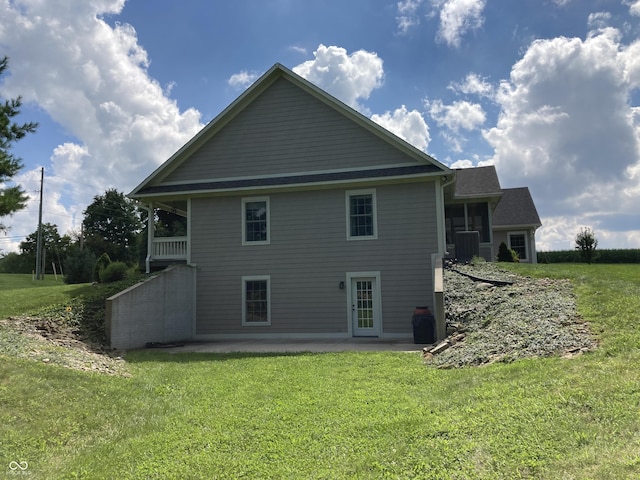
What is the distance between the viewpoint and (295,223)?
15.3 metres

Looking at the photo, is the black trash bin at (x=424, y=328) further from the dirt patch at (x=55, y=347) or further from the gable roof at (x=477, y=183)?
the gable roof at (x=477, y=183)

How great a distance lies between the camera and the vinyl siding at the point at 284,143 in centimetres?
1502

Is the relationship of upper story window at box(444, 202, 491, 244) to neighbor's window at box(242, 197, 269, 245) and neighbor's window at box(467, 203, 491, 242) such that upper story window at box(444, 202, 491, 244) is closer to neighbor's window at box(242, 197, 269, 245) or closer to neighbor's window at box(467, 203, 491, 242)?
neighbor's window at box(467, 203, 491, 242)

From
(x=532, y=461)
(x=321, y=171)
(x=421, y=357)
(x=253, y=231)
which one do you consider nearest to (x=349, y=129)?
(x=321, y=171)

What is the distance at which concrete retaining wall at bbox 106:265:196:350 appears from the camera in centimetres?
1213

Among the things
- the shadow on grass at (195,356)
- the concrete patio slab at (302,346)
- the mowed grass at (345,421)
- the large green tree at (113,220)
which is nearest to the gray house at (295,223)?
the concrete patio slab at (302,346)

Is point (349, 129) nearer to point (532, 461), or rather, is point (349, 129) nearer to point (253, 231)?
point (253, 231)

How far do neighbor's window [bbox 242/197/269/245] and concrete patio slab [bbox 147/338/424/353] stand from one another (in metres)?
3.46

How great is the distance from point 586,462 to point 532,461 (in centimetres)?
39

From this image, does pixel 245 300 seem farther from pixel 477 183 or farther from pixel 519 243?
pixel 519 243

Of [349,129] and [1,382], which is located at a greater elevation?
[349,129]

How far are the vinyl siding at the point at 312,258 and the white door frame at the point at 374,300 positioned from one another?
5.1 inches

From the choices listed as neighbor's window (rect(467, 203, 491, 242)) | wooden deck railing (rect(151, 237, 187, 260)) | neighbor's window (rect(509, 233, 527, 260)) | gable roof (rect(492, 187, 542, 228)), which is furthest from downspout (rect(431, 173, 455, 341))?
neighbor's window (rect(509, 233, 527, 260))

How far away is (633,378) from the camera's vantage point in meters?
4.82
